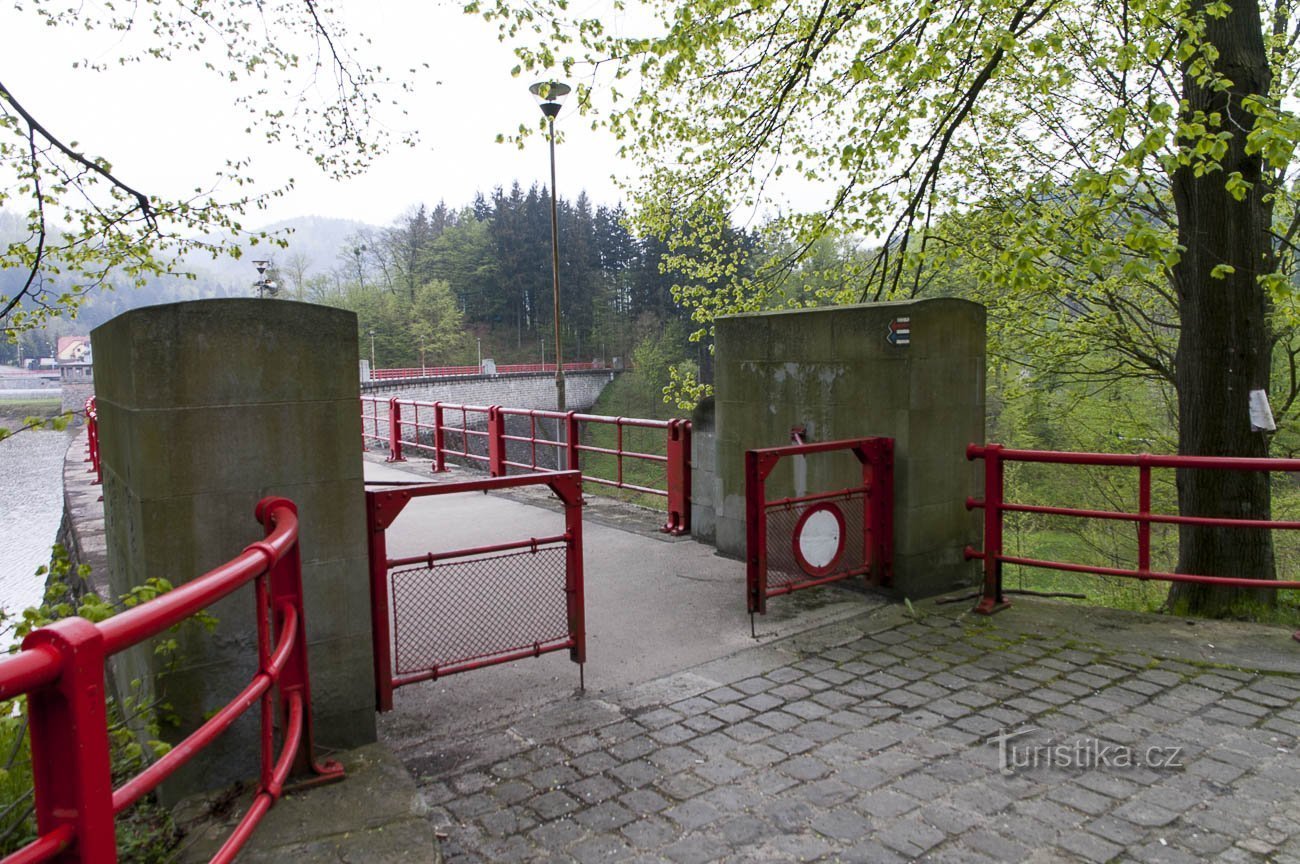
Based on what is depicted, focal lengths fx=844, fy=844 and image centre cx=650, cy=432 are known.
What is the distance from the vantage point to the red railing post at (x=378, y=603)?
3.82 metres

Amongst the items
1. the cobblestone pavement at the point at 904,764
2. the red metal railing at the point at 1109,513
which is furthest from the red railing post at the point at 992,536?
the cobblestone pavement at the point at 904,764

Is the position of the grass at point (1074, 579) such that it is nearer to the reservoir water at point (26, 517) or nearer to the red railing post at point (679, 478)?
the red railing post at point (679, 478)

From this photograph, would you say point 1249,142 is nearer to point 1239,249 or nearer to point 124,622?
point 1239,249

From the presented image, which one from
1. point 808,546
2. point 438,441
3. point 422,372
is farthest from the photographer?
point 422,372

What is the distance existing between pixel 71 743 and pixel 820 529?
4.79 m

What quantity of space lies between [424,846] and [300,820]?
50 centimetres

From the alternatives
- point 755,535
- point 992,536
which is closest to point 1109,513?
point 992,536

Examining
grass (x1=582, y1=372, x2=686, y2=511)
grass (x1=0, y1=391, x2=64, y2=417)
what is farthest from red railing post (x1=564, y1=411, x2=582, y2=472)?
grass (x1=0, y1=391, x2=64, y2=417)

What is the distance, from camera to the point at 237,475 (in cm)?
323

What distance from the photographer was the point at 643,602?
6.14m

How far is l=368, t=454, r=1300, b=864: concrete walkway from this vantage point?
3014 mm

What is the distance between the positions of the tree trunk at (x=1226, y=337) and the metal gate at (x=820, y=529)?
3.22 meters

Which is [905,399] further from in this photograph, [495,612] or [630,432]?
[630,432]

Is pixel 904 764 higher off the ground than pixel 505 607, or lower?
lower
